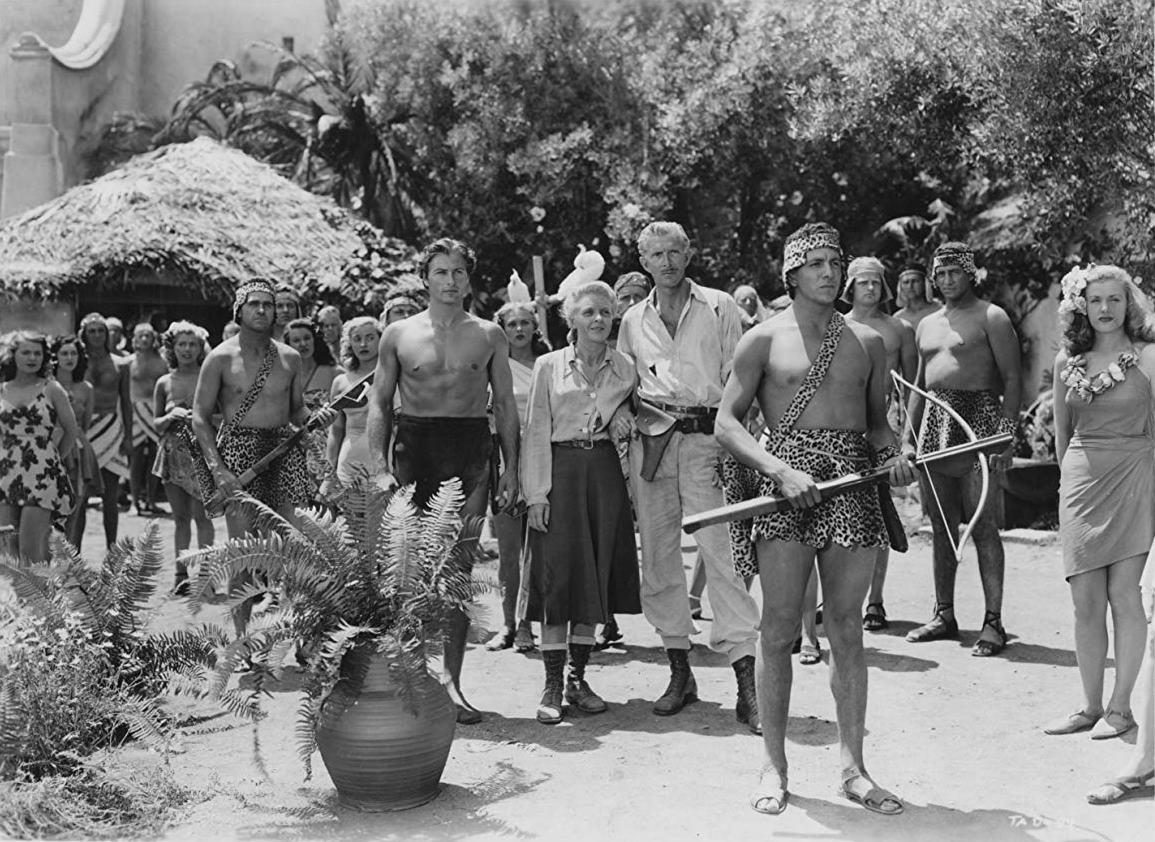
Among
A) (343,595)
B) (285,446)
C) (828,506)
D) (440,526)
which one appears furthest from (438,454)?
(828,506)

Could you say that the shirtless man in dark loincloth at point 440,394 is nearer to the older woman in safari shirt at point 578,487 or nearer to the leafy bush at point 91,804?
the older woman in safari shirt at point 578,487

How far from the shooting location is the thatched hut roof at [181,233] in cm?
1473

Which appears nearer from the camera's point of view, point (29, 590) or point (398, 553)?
point (398, 553)

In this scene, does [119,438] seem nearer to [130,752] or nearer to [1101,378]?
[130,752]

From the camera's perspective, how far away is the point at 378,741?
4.43 metres

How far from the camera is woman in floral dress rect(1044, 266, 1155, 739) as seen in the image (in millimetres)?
5250

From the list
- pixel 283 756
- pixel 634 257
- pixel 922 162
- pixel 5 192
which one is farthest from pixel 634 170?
pixel 283 756

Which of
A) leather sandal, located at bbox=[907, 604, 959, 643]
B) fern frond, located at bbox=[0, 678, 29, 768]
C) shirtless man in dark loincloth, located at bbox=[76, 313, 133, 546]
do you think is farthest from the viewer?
shirtless man in dark loincloth, located at bbox=[76, 313, 133, 546]

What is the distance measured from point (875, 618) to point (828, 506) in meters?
3.35

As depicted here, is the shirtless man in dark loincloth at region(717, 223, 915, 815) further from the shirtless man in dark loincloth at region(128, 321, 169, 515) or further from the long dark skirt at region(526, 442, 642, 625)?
the shirtless man in dark loincloth at region(128, 321, 169, 515)

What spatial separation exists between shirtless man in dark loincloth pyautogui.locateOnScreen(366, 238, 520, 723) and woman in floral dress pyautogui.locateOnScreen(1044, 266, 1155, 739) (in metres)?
2.55

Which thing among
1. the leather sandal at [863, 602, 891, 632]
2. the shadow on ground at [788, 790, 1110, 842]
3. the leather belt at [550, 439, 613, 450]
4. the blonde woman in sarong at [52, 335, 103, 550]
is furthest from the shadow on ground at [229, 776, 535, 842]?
the blonde woman in sarong at [52, 335, 103, 550]

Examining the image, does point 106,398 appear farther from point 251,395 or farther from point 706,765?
point 706,765

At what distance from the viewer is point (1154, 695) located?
4578mm
